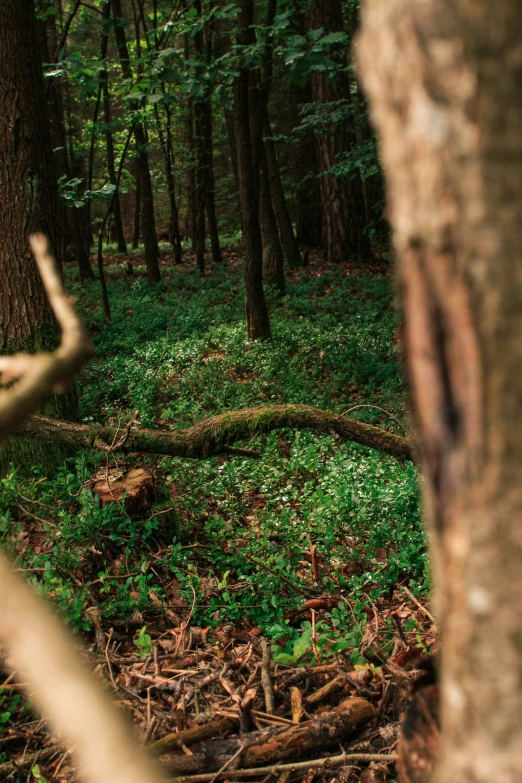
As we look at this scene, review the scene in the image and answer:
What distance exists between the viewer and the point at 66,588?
329cm

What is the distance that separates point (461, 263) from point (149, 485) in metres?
4.21

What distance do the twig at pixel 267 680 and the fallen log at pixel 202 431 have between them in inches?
70.4

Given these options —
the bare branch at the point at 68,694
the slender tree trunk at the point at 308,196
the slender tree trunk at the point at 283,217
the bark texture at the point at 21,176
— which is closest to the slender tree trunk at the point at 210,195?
the slender tree trunk at the point at 283,217

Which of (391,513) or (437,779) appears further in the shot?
(391,513)

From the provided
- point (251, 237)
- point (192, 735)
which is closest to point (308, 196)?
point (251, 237)

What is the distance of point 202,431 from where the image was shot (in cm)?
464

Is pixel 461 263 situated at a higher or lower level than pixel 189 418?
higher

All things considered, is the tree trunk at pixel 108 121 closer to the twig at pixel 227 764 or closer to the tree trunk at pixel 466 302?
the twig at pixel 227 764

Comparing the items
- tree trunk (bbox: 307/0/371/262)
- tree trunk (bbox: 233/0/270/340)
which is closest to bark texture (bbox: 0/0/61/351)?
tree trunk (bbox: 233/0/270/340)

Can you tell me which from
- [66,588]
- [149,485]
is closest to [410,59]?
[66,588]

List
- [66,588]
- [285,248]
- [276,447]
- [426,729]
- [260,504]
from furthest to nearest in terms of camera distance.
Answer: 1. [285,248]
2. [276,447]
3. [260,504]
4. [66,588]
5. [426,729]

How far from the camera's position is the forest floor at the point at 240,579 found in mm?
2596

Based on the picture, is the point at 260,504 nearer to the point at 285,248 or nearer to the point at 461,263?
the point at 461,263

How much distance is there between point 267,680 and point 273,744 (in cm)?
43
